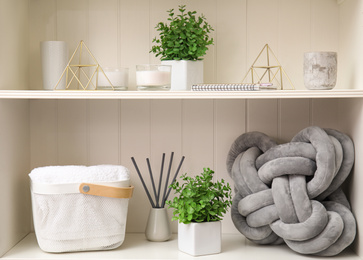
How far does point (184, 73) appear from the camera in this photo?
1.62 meters

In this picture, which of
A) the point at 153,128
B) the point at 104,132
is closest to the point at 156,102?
the point at 153,128

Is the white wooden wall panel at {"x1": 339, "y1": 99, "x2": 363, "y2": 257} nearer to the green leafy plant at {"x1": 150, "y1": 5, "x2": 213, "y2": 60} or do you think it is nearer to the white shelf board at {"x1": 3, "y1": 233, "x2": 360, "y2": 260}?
the white shelf board at {"x1": 3, "y1": 233, "x2": 360, "y2": 260}

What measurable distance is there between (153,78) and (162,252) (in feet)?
1.62

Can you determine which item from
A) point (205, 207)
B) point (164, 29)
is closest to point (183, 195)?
point (205, 207)

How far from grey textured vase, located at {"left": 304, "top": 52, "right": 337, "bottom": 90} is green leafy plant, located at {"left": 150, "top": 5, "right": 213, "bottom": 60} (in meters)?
0.32

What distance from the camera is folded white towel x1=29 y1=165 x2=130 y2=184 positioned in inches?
59.6

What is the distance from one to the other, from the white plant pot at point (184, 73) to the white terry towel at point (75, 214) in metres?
0.33

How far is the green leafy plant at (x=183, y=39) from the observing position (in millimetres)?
1607

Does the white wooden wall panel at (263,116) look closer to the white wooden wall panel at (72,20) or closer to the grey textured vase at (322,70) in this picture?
the grey textured vase at (322,70)

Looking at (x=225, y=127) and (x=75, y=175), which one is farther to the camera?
(x=225, y=127)

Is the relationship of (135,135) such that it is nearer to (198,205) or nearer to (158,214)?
(158,214)

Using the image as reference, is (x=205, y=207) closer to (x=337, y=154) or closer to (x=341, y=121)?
(x=337, y=154)

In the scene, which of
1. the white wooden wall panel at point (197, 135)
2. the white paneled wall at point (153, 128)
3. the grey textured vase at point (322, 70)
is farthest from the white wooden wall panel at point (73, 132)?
the grey textured vase at point (322, 70)

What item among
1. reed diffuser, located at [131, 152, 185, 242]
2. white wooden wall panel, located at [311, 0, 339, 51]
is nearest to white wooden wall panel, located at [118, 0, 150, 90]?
reed diffuser, located at [131, 152, 185, 242]
